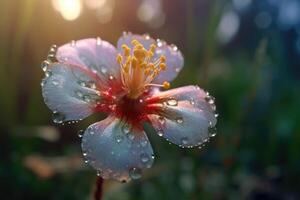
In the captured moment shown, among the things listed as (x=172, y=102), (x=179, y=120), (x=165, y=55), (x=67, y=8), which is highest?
(x=67, y=8)

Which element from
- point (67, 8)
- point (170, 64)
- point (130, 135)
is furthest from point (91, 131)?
point (67, 8)

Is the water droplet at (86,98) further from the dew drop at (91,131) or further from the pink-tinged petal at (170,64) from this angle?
the pink-tinged petal at (170,64)

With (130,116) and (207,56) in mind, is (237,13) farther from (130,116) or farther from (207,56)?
(130,116)

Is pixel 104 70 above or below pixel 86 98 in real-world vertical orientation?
above

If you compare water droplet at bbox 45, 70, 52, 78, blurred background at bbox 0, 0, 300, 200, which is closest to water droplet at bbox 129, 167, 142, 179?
water droplet at bbox 45, 70, 52, 78

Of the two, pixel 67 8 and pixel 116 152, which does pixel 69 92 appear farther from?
pixel 67 8

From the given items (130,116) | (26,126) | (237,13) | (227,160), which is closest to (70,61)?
(130,116)

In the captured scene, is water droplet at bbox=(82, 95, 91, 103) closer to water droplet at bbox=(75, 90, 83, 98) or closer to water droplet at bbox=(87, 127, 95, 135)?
water droplet at bbox=(75, 90, 83, 98)
